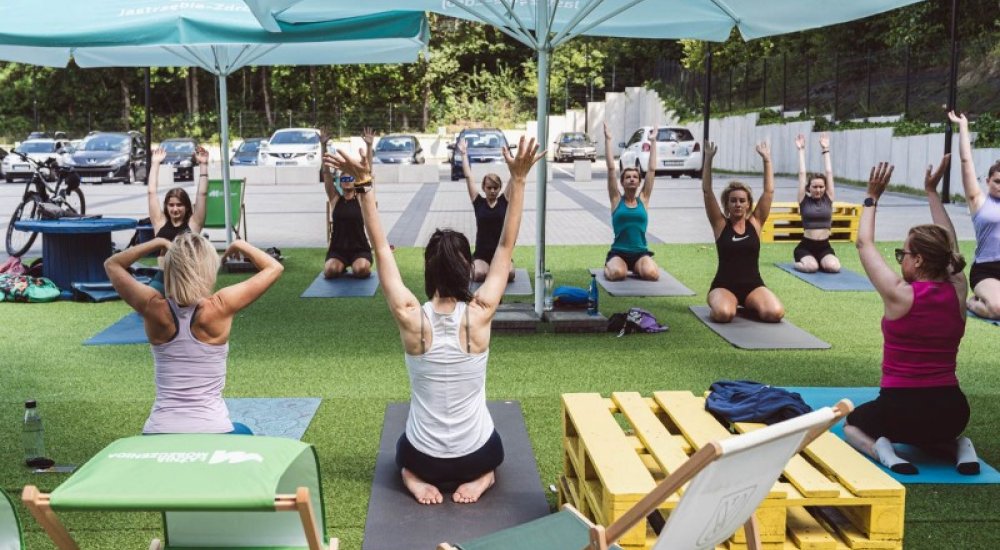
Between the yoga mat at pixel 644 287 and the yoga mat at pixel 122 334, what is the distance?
15.9ft

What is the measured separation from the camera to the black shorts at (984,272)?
9.03 metres

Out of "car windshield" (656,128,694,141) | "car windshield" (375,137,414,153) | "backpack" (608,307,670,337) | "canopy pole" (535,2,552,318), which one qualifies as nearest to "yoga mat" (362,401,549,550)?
"backpack" (608,307,670,337)

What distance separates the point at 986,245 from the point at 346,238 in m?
6.90

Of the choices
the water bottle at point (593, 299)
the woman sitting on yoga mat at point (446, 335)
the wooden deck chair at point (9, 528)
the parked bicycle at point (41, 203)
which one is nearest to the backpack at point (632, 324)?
the water bottle at point (593, 299)

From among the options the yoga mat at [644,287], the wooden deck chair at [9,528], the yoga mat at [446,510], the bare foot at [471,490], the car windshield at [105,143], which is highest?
the car windshield at [105,143]

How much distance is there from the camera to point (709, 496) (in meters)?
2.67

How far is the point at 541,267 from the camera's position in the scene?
8961mm

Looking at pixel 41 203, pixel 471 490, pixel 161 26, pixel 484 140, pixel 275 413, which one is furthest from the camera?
pixel 484 140

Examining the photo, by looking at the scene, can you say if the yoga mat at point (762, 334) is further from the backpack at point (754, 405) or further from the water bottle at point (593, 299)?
the backpack at point (754, 405)

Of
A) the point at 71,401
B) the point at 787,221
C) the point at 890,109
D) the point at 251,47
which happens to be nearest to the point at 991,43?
the point at 890,109

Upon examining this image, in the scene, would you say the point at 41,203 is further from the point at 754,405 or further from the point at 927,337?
the point at 927,337

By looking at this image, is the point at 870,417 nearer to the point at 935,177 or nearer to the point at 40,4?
the point at 935,177

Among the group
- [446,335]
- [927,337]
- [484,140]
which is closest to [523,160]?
[446,335]

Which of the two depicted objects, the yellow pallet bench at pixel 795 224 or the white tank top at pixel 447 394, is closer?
the white tank top at pixel 447 394
